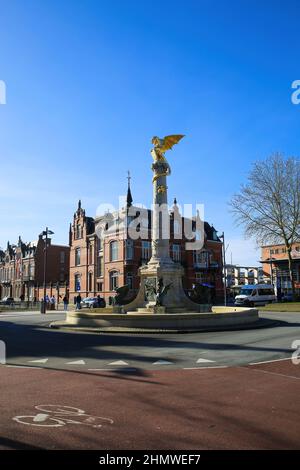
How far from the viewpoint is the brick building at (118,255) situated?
181ft

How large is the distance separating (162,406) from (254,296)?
44.2m

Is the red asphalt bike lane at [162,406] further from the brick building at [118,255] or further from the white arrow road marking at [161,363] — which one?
the brick building at [118,255]

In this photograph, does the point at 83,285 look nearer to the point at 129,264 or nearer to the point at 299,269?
the point at 129,264

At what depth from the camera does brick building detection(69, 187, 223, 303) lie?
5509 cm

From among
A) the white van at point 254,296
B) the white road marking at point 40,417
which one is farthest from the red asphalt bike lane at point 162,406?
the white van at point 254,296

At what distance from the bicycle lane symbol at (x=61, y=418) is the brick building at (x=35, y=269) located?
198 ft

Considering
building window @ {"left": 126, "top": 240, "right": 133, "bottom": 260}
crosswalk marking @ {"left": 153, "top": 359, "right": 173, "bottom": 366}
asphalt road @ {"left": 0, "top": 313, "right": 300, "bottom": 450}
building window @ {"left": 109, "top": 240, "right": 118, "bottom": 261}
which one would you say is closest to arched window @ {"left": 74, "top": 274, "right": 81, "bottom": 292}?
building window @ {"left": 109, "top": 240, "right": 118, "bottom": 261}

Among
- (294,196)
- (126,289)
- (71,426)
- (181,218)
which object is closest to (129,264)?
(181,218)

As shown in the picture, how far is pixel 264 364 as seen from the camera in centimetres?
1084

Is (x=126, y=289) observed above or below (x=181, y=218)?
below

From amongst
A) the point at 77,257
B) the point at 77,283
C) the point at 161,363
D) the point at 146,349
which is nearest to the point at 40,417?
the point at 161,363

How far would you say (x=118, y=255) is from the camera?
55.7m

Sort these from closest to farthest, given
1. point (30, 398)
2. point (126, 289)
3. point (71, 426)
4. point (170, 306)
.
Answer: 1. point (71, 426)
2. point (30, 398)
3. point (170, 306)
4. point (126, 289)
